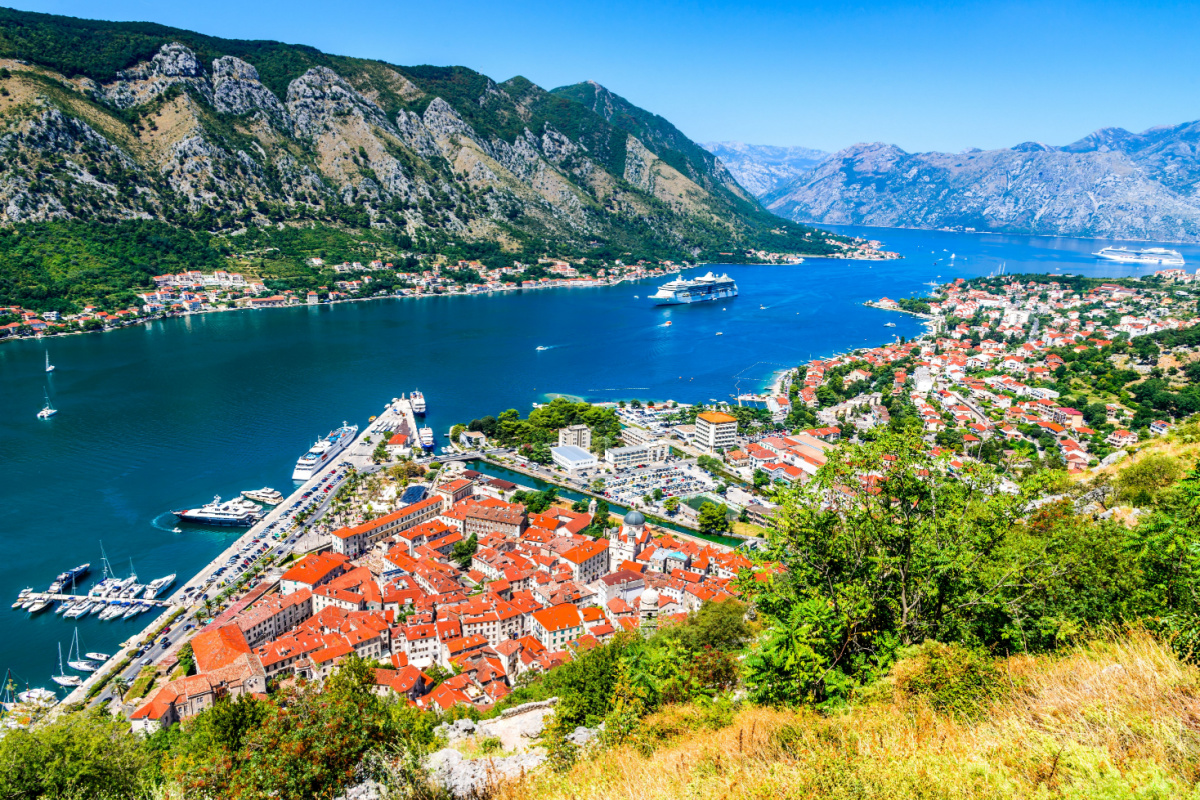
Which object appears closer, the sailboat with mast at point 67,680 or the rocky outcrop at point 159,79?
the sailboat with mast at point 67,680

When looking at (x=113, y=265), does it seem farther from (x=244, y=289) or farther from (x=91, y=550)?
(x=91, y=550)

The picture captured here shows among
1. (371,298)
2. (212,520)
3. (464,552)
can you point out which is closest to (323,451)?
(212,520)

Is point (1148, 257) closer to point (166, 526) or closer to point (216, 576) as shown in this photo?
point (216, 576)

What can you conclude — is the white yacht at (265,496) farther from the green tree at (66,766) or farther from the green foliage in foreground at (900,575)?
the green foliage in foreground at (900,575)

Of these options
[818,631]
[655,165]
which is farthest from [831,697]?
[655,165]

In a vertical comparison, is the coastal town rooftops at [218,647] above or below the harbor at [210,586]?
above

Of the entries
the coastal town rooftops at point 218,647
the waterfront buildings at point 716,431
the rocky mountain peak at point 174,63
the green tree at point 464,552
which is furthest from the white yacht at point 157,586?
the rocky mountain peak at point 174,63

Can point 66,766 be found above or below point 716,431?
above
